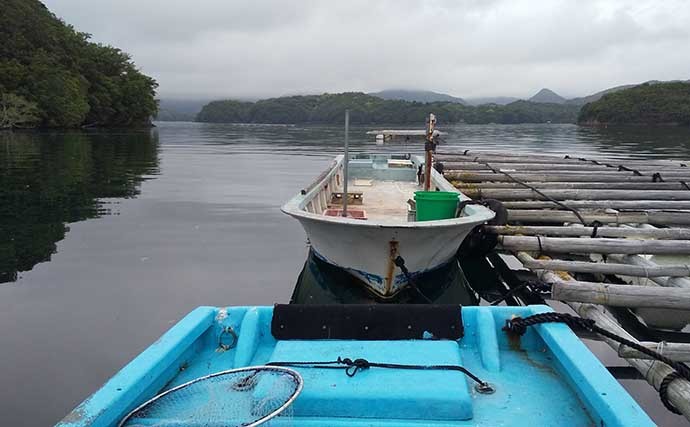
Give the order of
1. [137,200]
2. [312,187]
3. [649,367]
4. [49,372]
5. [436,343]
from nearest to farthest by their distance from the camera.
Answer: [436,343], [649,367], [49,372], [312,187], [137,200]

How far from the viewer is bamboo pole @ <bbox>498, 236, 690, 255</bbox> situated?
697cm

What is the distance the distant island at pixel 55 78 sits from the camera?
185ft

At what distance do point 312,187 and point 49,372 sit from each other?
15.6 ft

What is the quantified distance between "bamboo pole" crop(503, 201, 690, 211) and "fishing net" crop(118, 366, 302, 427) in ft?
26.1

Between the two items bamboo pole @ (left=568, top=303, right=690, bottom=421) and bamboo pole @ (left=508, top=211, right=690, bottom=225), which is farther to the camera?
bamboo pole @ (left=508, top=211, right=690, bottom=225)

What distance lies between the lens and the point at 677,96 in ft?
321

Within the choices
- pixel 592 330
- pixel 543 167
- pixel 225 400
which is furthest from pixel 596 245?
pixel 543 167

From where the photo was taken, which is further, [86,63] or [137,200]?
[86,63]

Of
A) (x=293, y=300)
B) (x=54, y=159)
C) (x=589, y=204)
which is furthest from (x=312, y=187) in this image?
(x=54, y=159)

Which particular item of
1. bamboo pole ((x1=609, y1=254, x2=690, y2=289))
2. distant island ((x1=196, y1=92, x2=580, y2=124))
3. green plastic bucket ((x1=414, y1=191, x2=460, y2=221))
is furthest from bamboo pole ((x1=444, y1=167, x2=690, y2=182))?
distant island ((x1=196, y1=92, x2=580, y2=124))

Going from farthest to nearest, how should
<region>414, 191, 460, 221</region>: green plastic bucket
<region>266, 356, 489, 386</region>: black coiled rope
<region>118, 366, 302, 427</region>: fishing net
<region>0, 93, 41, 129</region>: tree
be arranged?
<region>0, 93, 41, 129</region>: tree
<region>414, 191, 460, 221</region>: green plastic bucket
<region>266, 356, 489, 386</region>: black coiled rope
<region>118, 366, 302, 427</region>: fishing net

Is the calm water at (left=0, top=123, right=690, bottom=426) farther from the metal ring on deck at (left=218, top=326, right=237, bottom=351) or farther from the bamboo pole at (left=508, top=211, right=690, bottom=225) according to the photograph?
the bamboo pole at (left=508, top=211, right=690, bottom=225)

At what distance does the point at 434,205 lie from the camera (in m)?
7.57

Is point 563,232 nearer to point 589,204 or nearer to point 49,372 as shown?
point 589,204
